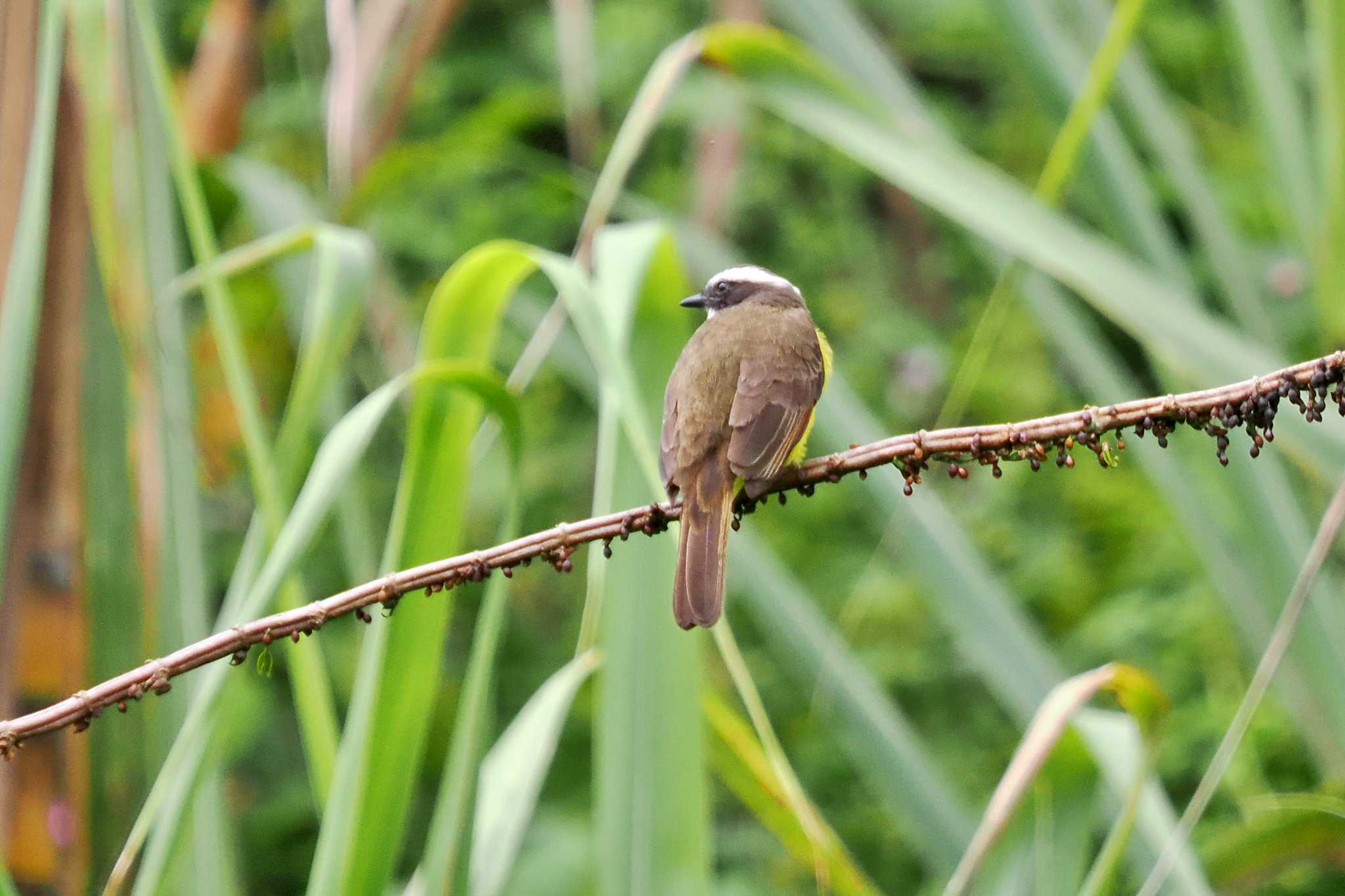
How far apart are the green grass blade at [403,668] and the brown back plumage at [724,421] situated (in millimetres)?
365

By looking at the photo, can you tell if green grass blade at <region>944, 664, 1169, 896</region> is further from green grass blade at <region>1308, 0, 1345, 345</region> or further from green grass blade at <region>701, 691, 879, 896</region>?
green grass blade at <region>1308, 0, 1345, 345</region>

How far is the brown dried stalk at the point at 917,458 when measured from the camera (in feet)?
4.17

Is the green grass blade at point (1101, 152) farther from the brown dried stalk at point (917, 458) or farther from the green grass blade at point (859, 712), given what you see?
the brown dried stalk at point (917, 458)

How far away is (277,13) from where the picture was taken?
4176 mm

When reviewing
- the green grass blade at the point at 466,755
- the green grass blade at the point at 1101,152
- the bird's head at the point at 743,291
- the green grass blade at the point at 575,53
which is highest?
the green grass blade at the point at 575,53

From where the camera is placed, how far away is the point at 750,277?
333cm

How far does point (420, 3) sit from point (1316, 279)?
2.26 metres

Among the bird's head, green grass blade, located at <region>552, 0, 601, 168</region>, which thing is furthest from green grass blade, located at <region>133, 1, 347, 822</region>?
the bird's head

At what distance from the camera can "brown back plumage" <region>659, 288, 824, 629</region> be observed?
2205 millimetres

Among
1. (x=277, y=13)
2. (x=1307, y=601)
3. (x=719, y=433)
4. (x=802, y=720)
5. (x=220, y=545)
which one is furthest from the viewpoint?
(x=802, y=720)

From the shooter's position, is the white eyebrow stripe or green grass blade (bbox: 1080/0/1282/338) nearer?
green grass blade (bbox: 1080/0/1282/338)

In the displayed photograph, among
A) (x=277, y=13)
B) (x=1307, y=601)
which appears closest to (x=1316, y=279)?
(x=1307, y=601)

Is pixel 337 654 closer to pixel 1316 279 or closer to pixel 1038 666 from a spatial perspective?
pixel 1038 666

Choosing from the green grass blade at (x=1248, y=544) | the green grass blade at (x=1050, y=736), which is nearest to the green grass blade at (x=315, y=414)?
the green grass blade at (x=1050, y=736)
